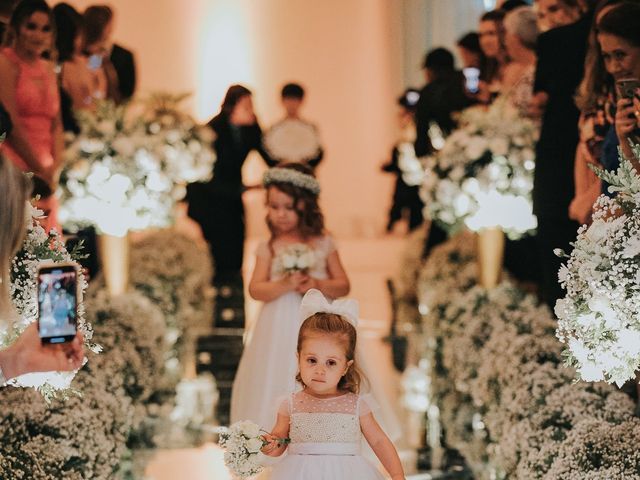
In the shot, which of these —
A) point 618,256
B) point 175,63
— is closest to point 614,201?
point 618,256

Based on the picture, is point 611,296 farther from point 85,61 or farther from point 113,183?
point 85,61

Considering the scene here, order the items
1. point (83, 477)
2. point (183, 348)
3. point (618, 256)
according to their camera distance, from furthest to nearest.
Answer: point (183, 348)
point (83, 477)
point (618, 256)

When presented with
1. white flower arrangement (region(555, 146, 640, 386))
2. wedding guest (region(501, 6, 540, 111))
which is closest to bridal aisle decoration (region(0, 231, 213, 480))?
white flower arrangement (region(555, 146, 640, 386))

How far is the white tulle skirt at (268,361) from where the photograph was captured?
19.8ft

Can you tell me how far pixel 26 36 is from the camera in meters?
6.82

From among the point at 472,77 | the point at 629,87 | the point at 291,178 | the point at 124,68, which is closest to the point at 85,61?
the point at 124,68

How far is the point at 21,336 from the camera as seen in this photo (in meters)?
3.51

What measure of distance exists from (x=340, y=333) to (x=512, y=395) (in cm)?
170

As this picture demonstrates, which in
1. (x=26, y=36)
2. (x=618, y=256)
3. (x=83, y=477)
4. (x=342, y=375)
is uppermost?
(x=26, y=36)

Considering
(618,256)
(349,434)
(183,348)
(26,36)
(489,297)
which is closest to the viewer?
(618,256)

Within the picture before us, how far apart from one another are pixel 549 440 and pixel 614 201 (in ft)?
4.02

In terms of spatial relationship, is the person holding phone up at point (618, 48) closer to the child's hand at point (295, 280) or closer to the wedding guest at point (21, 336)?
the child's hand at point (295, 280)

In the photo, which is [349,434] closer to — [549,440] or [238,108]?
[549,440]

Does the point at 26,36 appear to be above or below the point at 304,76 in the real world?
below
